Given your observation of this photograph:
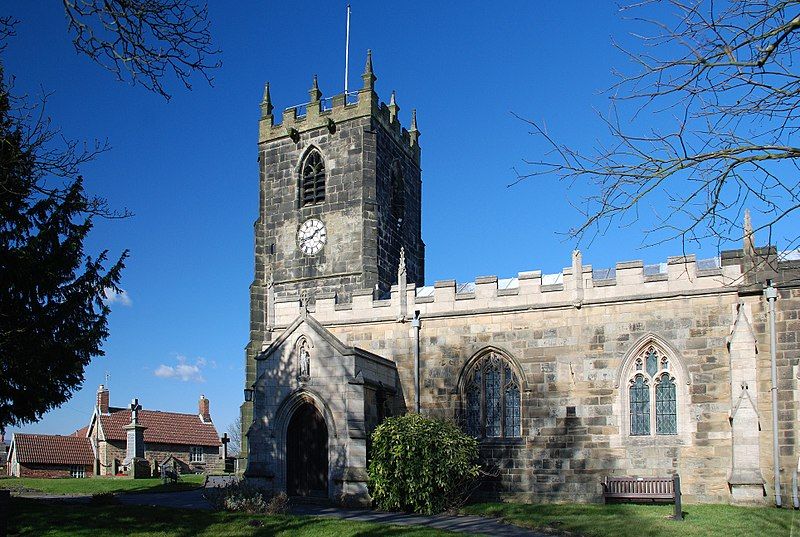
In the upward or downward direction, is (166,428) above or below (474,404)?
below

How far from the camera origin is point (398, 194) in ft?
111

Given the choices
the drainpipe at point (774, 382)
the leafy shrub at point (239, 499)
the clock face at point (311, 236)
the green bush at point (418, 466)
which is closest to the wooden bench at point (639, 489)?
the drainpipe at point (774, 382)

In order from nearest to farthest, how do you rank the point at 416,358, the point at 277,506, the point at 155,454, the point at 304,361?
the point at 277,506, the point at 304,361, the point at 416,358, the point at 155,454

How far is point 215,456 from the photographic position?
170 feet

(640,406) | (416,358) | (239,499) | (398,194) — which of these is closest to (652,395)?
(640,406)

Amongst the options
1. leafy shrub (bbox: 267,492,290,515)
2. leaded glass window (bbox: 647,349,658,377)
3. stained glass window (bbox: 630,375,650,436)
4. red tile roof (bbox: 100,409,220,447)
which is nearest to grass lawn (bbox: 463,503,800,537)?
stained glass window (bbox: 630,375,650,436)

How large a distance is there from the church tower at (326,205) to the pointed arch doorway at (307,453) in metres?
6.12

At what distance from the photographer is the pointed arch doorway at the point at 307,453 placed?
23109 millimetres

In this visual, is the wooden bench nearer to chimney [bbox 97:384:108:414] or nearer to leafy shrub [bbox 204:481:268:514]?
leafy shrub [bbox 204:481:268:514]

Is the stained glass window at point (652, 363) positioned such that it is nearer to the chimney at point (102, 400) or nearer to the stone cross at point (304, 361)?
the stone cross at point (304, 361)

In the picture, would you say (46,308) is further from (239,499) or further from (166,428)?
(166,428)

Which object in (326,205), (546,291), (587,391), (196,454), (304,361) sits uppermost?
(326,205)

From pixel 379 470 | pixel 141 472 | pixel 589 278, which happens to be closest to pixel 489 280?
pixel 589 278

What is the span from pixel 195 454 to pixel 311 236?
25552mm
